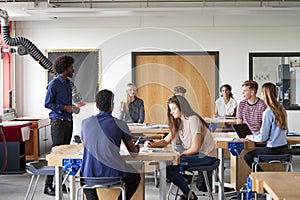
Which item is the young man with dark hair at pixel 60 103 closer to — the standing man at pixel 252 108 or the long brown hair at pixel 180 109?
the long brown hair at pixel 180 109

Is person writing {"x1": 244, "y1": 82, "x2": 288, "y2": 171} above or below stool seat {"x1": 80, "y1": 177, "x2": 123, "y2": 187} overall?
above

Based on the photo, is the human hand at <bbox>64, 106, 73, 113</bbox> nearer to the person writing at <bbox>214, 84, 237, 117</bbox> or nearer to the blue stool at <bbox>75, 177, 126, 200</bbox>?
the blue stool at <bbox>75, 177, 126, 200</bbox>

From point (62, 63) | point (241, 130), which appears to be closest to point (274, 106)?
point (241, 130)

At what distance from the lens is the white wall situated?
33.1 feet

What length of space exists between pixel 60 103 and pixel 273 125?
237 cm

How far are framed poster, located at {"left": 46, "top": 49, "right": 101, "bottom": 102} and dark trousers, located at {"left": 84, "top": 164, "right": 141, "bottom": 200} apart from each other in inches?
226

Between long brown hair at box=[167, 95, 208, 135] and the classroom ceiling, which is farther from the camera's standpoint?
the classroom ceiling

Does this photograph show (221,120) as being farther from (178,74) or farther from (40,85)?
(40,85)

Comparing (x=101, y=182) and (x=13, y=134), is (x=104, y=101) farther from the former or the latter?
(x=13, y=134)

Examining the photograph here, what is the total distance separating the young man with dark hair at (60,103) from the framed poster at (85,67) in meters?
3.92

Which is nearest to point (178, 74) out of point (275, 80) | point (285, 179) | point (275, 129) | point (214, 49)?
point (214, 49)

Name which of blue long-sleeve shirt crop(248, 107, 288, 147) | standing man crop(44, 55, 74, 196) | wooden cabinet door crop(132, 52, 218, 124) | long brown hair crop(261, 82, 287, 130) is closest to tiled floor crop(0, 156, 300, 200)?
standing man crop(44, 55, 74, 196)

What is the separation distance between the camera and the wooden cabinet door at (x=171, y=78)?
1024cm

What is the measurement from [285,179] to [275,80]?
23.6 feet
